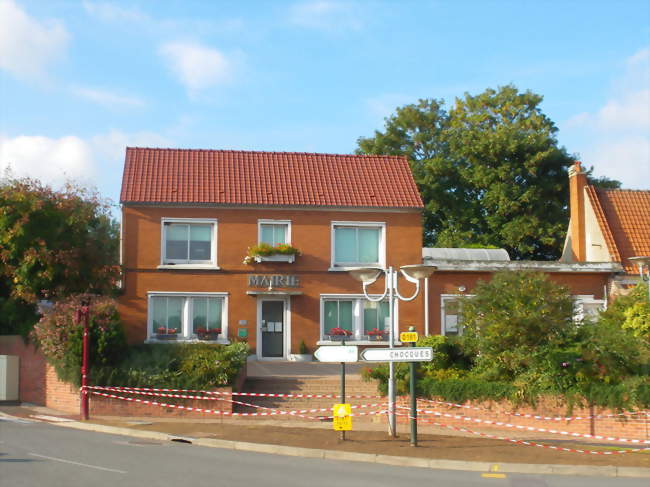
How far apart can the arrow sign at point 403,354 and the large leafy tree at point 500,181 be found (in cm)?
2566

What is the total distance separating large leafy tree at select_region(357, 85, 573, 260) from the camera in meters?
40.6

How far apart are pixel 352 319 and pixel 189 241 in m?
6.49

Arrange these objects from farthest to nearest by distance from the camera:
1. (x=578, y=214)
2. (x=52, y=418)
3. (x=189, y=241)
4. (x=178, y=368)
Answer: (x=578, y=214), (x=189, y=241), (x=178, y=368), (x=52, y=418)

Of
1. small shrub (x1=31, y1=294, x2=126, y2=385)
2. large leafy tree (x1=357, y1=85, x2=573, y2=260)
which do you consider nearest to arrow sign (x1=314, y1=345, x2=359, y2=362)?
small shrub (x1=31, y1=294, x2=126, y2=385)

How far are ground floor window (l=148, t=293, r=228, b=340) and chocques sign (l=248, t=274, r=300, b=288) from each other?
1129 millimetres

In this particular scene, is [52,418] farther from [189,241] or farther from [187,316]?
[189,241]

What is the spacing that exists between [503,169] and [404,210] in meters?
14.1

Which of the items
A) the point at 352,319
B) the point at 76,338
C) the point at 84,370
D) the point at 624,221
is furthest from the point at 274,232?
the point at 624,221

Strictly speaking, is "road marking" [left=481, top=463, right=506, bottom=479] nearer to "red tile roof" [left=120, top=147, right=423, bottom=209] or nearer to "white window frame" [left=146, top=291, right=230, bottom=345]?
"white window frame" [left=146, top=291, right=230, bottom=345]

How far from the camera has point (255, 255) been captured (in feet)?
89.2

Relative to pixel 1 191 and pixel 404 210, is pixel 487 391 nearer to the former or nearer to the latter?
pixel 404 210

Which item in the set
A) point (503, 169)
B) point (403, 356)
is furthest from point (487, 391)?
point (503, 169)

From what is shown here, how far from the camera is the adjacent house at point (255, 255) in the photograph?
2709cm


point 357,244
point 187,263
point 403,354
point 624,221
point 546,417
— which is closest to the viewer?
point 403,354
